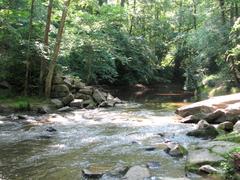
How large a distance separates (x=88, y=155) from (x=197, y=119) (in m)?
5.98

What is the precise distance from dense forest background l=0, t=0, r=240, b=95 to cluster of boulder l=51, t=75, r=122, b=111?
79cm

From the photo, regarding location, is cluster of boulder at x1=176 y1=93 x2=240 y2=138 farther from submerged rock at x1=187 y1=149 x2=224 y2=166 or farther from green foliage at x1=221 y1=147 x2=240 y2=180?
green foliage at x1=221 y1=147 x2=240 y2=180

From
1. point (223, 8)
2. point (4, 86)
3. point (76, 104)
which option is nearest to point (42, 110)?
point (76, 104)

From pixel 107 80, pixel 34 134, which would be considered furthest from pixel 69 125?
pixel 107 80

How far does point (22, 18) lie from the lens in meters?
19.2

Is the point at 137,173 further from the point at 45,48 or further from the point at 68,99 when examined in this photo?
the point at 45,48

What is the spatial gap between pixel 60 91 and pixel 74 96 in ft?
2.71

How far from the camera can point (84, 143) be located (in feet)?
35.6

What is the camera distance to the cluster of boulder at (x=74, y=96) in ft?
62.4

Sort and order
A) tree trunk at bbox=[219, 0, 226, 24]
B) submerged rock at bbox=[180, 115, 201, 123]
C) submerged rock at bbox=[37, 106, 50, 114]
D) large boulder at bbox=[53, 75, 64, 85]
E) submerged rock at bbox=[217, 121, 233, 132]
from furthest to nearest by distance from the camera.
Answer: tree trunk at bbox=[219, 0, 226, 24] → large boulder at bbox=[53, 75, 64, 85] → submerged rock at bbox=[37, 106, 50, 114] → submerged rock at bbox=[180, 115, 201, 123] → submerged rock at bbox=[217, 121, 233, 132]

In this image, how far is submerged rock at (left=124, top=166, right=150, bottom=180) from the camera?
24.7 ft

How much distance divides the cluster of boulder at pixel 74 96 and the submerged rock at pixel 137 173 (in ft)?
34.3

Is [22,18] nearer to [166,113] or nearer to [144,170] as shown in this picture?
[166,113]

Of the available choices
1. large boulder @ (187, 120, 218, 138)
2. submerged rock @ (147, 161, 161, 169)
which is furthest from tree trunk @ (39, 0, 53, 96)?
submerged rock @ (147, 161, 161, 169)
